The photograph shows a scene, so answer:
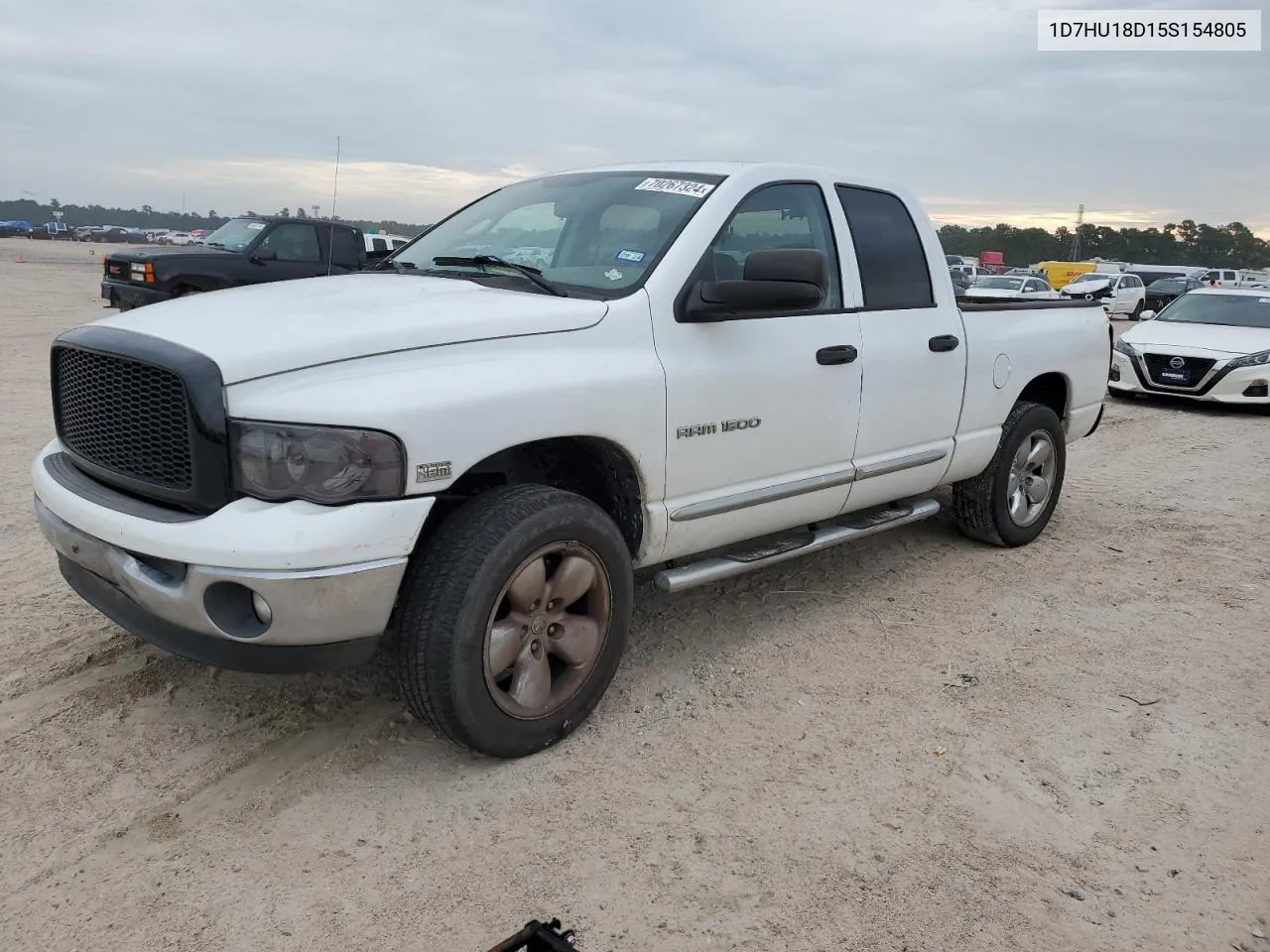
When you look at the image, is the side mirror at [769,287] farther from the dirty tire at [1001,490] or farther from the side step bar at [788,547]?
the dirty tire at [1001,490]

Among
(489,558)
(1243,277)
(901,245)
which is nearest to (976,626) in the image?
(901,245)

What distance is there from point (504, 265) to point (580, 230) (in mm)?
336

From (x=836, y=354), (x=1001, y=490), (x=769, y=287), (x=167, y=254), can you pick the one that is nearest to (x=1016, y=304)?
(x=1001, y=490)

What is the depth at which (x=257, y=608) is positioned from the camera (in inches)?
104

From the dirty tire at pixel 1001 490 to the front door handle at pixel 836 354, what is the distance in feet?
5.06

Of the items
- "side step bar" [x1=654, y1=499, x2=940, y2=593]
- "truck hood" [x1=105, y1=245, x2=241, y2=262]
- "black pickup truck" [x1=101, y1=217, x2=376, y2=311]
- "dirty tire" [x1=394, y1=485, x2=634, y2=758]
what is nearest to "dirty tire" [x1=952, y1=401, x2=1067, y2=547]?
"side step bar" [x1=654, y1=499, x2=940, y2=593]

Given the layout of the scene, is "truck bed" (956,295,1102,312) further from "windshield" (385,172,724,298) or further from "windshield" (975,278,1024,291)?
"windshield" (975,278,1024,291)

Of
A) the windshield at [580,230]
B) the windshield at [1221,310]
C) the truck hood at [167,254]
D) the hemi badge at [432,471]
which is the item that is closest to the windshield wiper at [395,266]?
the windshield at [580,230]

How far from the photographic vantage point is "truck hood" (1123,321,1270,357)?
11.5 m

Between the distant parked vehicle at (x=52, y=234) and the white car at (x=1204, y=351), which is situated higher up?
the distant parked vehicle at (x=52, y=234)

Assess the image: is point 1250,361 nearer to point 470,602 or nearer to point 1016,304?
point 1016,304

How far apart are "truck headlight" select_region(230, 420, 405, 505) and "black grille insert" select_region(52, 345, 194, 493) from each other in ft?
0.55

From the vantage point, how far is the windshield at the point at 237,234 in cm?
1345

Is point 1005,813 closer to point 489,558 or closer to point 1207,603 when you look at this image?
point 489,558
